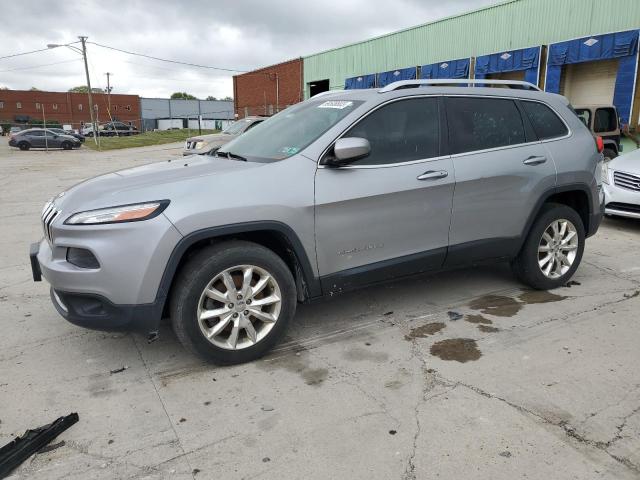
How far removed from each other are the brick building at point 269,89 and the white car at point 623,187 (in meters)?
27.0

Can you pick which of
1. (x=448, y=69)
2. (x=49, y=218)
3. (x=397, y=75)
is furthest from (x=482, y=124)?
(x=397, y=75)

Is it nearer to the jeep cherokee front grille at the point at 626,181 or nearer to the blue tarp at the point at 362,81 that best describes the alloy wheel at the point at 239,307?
the jeep cherokee front grille at the point at 626,181

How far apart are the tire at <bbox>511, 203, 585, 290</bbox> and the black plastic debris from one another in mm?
3837

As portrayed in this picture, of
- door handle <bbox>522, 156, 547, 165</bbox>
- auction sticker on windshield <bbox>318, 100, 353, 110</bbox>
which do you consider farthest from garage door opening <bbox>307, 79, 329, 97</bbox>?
auction sticker on windshield <bbox>318, 100, 353, 110</bbox>

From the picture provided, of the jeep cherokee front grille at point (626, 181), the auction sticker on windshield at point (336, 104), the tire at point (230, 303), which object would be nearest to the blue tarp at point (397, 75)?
the jeep cherokee front grille at point (626, 181)

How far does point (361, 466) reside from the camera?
250 cm

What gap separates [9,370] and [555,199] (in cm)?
472

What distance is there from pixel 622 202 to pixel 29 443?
790cm

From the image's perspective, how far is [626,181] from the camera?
25.1 ft

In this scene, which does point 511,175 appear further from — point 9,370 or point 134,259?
point 9,370

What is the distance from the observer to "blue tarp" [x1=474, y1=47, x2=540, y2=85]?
62.0 ft

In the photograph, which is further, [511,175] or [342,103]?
[511,175]

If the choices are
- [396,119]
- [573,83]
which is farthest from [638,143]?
[396,119]

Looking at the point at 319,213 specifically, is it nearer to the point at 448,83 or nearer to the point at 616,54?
the point at 448,83
